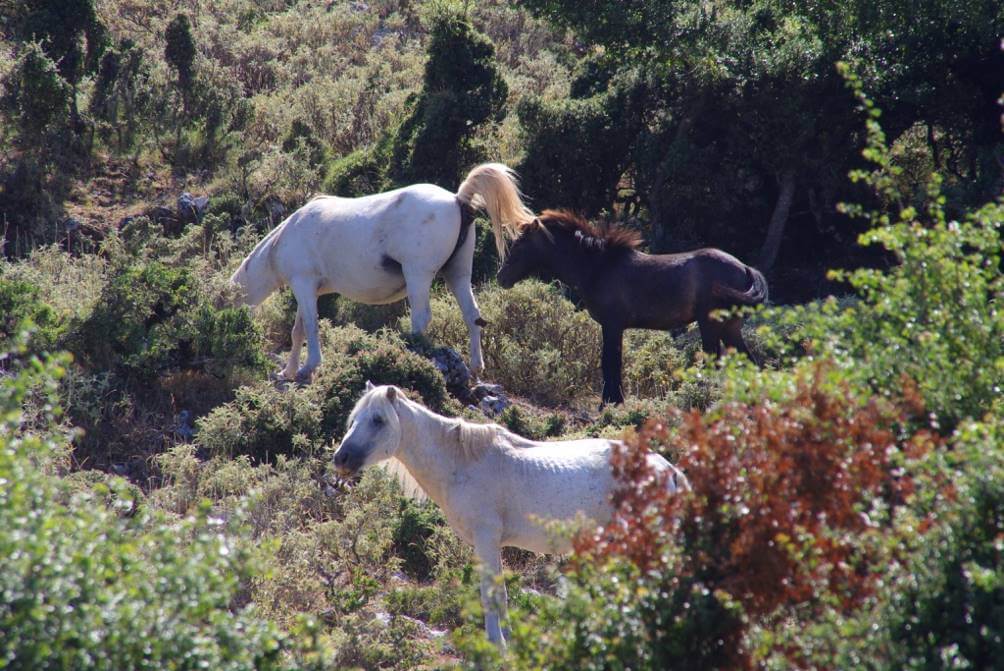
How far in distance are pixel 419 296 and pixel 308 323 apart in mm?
1184

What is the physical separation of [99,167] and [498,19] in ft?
41.0

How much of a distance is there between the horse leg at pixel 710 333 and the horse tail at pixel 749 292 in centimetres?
34

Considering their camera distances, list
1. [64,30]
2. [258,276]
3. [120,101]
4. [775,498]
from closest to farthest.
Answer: [775,498], [258,276], [64,30], [120,101]

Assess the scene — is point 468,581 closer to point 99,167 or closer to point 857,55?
point 857,55

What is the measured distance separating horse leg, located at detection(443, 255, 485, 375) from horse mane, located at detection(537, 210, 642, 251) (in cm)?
97

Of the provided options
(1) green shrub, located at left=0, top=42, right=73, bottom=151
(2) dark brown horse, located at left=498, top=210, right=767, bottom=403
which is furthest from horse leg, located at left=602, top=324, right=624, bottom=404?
(1) green shrub, located at left=0, top=42, right=73, bottom=151

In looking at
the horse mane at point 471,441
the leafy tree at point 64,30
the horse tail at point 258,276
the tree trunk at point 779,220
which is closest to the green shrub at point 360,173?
the leafy tree at point 64,30

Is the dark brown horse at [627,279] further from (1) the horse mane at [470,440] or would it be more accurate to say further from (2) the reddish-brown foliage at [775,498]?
(2) the reddish-brown foliage at [775,498]

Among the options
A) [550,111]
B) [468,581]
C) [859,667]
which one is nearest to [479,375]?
[468,581]

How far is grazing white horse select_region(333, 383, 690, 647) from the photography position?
7645 millimetres

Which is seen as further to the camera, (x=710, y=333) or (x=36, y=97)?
(x=36, y=97)

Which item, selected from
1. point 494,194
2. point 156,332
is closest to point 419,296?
point 494,194

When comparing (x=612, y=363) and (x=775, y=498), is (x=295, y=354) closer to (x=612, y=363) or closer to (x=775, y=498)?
(x=612, y=363)

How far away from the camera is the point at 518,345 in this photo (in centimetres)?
1331
